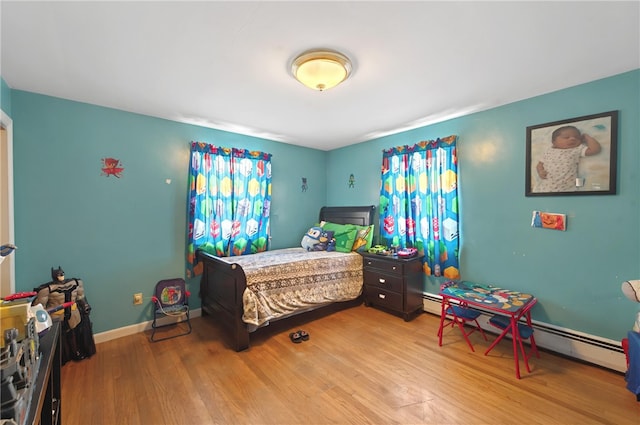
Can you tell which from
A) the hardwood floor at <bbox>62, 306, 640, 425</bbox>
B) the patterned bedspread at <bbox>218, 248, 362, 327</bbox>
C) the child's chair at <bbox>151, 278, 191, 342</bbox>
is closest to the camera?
the hardwood floor at <bbox>62, 306, 640, 425</bbox>

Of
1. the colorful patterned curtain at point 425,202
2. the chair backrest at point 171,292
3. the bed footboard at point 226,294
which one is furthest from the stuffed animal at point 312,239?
the chair backrest at point 171,292

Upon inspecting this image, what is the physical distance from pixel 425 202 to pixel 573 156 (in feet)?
4.48

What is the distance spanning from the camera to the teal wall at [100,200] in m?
2.30

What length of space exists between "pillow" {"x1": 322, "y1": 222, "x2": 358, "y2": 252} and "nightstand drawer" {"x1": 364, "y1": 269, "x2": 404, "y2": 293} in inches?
17.0

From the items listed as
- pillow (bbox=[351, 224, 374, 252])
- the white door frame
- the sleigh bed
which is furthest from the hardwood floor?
pillow (bbox=[351, 224, 374, 252])

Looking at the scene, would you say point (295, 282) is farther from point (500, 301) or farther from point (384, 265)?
point (500, 301)

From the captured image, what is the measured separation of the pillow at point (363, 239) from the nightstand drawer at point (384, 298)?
531 mm

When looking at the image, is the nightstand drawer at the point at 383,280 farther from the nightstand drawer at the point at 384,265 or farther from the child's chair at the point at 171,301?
the child's chair at the point at 171,301

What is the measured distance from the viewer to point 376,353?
240 cm

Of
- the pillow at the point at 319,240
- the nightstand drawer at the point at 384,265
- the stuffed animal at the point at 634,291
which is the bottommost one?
the nightstand drawer at the point at 384,265

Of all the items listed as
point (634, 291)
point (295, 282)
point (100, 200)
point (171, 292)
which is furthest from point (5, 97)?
point (634, 291)

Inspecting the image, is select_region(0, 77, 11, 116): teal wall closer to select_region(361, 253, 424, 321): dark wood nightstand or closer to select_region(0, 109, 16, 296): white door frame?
select_region(0, 109, 16, 296): white door frame

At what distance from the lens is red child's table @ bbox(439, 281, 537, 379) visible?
2079 millimetres

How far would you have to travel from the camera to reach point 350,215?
4.08 m
